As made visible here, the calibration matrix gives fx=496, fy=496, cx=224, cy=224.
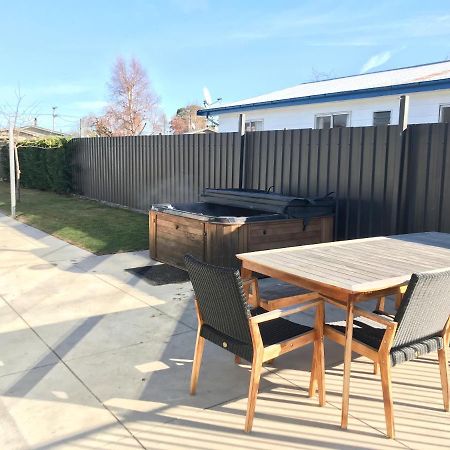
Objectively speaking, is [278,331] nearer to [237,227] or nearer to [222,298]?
[222,298]

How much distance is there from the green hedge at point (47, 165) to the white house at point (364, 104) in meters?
4.97

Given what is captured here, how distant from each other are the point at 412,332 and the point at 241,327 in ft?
3.01

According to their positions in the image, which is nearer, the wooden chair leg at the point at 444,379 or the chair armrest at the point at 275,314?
the chair armrest at the point at 275,314

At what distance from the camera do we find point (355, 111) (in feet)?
37.0

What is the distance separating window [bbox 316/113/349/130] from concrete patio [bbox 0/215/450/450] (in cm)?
813

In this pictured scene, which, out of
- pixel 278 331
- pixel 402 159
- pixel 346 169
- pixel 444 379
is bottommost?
pixel 444 379

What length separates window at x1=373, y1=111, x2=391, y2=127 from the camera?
10.7 metres

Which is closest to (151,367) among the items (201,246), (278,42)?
(201,246)

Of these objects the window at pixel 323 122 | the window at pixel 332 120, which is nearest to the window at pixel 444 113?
the window at pixel 332 120

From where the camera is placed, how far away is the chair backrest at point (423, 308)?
2470 mm

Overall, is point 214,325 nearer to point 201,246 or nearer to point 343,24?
point 201,246

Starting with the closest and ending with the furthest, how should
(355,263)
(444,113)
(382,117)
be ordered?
(355,263) < (444,113) < (382,117)

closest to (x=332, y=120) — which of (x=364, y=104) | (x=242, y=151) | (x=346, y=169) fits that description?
(x=364, y=104)

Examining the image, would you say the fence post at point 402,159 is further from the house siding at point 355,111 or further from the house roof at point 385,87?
the house siding at point 355,111
